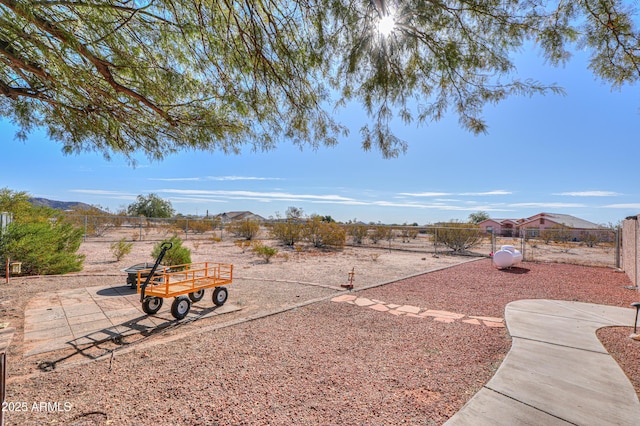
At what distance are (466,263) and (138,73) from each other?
40.6 ft

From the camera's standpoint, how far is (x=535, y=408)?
2.46 metres

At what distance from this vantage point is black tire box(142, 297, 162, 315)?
16.1 ft

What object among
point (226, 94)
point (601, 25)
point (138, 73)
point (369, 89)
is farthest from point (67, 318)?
point (601, 25)

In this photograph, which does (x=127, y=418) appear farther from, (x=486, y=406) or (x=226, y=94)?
(x=226, y=94)

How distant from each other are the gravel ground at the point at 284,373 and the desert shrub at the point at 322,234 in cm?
1245

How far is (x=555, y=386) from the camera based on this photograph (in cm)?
279

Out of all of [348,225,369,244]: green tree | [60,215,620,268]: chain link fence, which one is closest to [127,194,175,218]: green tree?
[60,215,620,268]: chain link fence

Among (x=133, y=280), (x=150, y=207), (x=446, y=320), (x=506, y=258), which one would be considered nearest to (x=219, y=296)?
(x=133, y=280)

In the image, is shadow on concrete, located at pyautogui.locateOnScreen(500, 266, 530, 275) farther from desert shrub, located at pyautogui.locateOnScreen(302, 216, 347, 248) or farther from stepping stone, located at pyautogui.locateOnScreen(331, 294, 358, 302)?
desert shrub, located at pyautogui.locateOnScreen(302, 216, 347, 248)

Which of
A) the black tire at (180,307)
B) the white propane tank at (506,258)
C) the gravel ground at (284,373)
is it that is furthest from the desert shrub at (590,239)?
the black tire at (180,307)

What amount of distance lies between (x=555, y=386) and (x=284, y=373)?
257 centimetres

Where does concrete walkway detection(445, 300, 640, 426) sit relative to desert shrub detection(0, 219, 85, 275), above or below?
below

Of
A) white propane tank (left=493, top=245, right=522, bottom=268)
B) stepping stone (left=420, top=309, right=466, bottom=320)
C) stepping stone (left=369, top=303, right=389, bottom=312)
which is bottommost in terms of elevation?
stepping stone (left=369, top=303, right=389, bottom=312)

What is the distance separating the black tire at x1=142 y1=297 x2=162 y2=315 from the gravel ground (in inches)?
34.3
